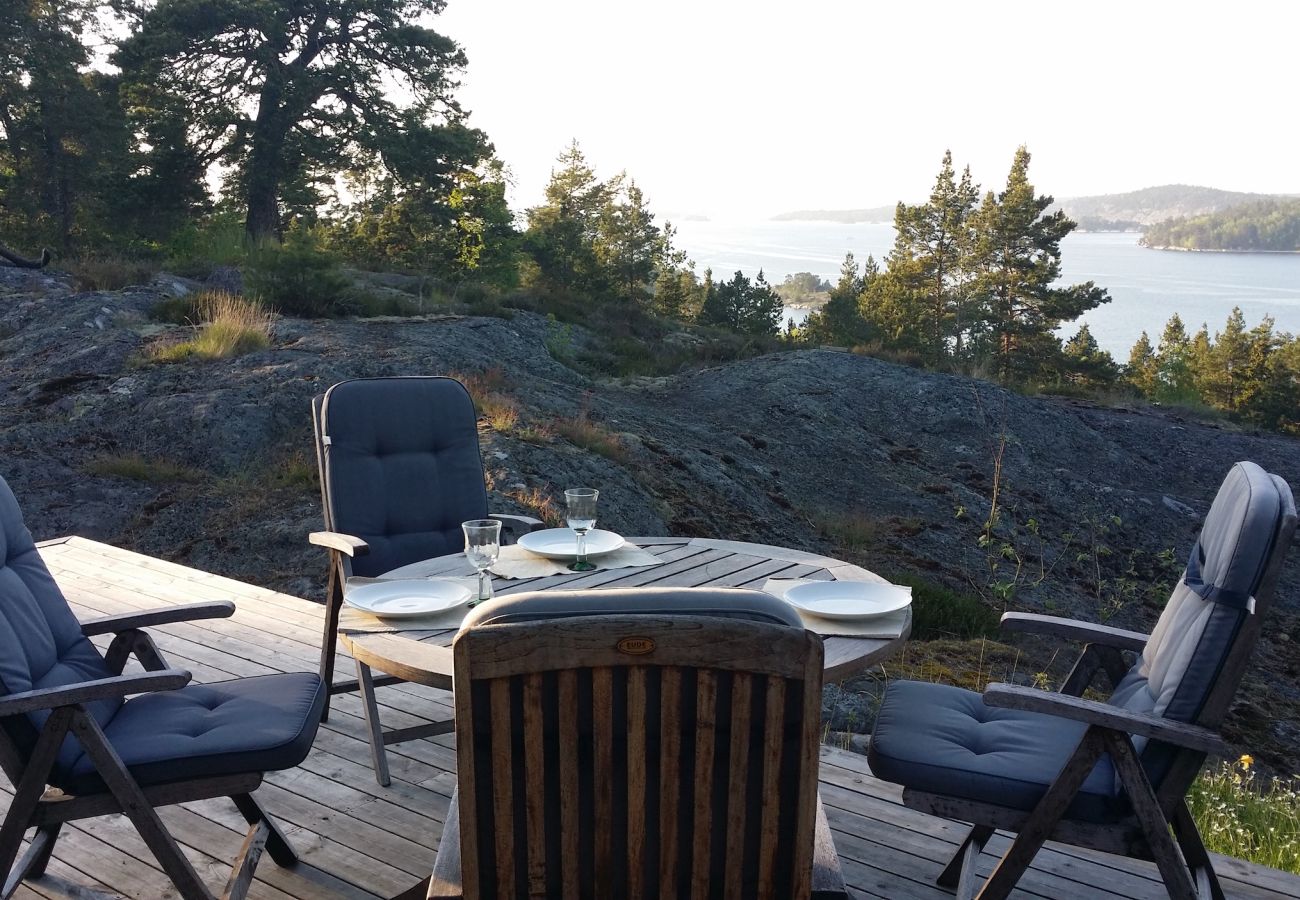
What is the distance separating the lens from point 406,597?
2203 mm

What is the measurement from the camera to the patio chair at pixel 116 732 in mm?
1846

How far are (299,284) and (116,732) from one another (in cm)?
959

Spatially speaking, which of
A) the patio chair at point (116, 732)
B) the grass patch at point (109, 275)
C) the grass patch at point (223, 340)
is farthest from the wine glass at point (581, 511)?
the grass patch at point (109, 275)

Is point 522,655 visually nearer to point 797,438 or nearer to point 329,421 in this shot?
point 329,421

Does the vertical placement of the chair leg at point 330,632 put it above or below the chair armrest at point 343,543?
below

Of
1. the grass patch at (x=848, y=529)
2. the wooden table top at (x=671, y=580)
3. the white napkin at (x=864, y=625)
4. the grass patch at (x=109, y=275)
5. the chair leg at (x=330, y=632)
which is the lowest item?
the grass patch at (x=848, y=529)

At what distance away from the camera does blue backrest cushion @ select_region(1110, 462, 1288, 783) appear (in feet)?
5.77

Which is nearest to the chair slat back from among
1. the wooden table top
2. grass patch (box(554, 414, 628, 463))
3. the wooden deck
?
the wooden table top

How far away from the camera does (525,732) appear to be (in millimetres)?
1246

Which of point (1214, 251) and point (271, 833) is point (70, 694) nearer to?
point (271, 833)

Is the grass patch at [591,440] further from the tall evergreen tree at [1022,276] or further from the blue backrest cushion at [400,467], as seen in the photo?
the tall evergreen tree at [1022,276]

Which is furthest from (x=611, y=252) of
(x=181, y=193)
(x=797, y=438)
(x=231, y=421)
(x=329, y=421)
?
(x=329, y=421)

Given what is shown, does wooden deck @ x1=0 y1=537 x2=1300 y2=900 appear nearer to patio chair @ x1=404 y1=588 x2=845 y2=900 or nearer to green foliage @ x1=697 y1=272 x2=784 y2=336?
patio chair @ x1=404 y1=588 x2=845 y2=900

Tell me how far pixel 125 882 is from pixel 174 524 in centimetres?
385
